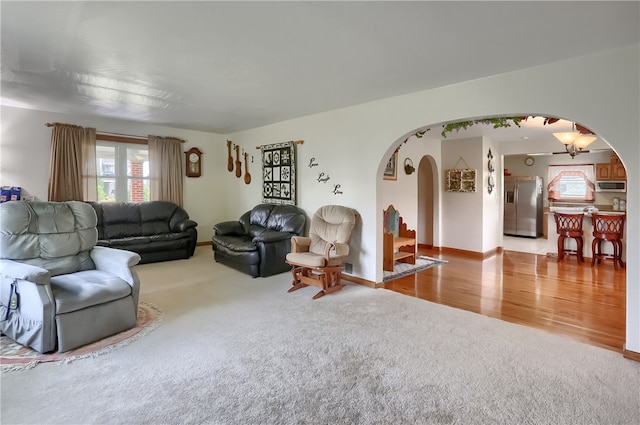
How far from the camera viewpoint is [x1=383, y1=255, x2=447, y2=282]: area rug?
16.9 ft

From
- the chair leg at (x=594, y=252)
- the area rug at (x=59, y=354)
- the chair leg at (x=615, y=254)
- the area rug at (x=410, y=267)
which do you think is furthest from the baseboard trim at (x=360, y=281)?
the chair leg at (x=615, y=254)

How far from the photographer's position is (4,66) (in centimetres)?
330

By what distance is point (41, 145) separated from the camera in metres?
5.41

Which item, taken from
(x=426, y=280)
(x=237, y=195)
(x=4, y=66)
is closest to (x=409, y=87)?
(x=426, y=280)

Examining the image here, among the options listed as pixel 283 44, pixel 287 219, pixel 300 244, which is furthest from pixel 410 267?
pixel 283 44

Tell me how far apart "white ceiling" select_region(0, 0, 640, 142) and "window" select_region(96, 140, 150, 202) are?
1.84m

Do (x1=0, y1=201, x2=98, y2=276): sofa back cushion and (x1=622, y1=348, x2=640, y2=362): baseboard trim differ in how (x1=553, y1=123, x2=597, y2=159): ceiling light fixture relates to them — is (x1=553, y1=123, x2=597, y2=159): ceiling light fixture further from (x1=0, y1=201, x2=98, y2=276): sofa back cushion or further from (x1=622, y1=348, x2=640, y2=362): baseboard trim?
(x1=0, y1=201, x2=98, y2=276): sofa back cushion

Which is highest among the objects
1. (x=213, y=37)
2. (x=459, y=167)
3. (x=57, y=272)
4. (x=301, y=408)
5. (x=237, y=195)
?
(x=213, y=37)

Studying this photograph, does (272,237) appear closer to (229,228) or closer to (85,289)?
(229,228)

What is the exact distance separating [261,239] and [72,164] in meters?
3.48

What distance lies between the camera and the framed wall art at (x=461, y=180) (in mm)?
6656

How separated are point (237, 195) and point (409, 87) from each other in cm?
459

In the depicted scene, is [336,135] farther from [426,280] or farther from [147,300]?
[147,300]

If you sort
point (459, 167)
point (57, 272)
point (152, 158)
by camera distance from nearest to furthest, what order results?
point (57, 272) → point (152, 158) → point (459, 167)
